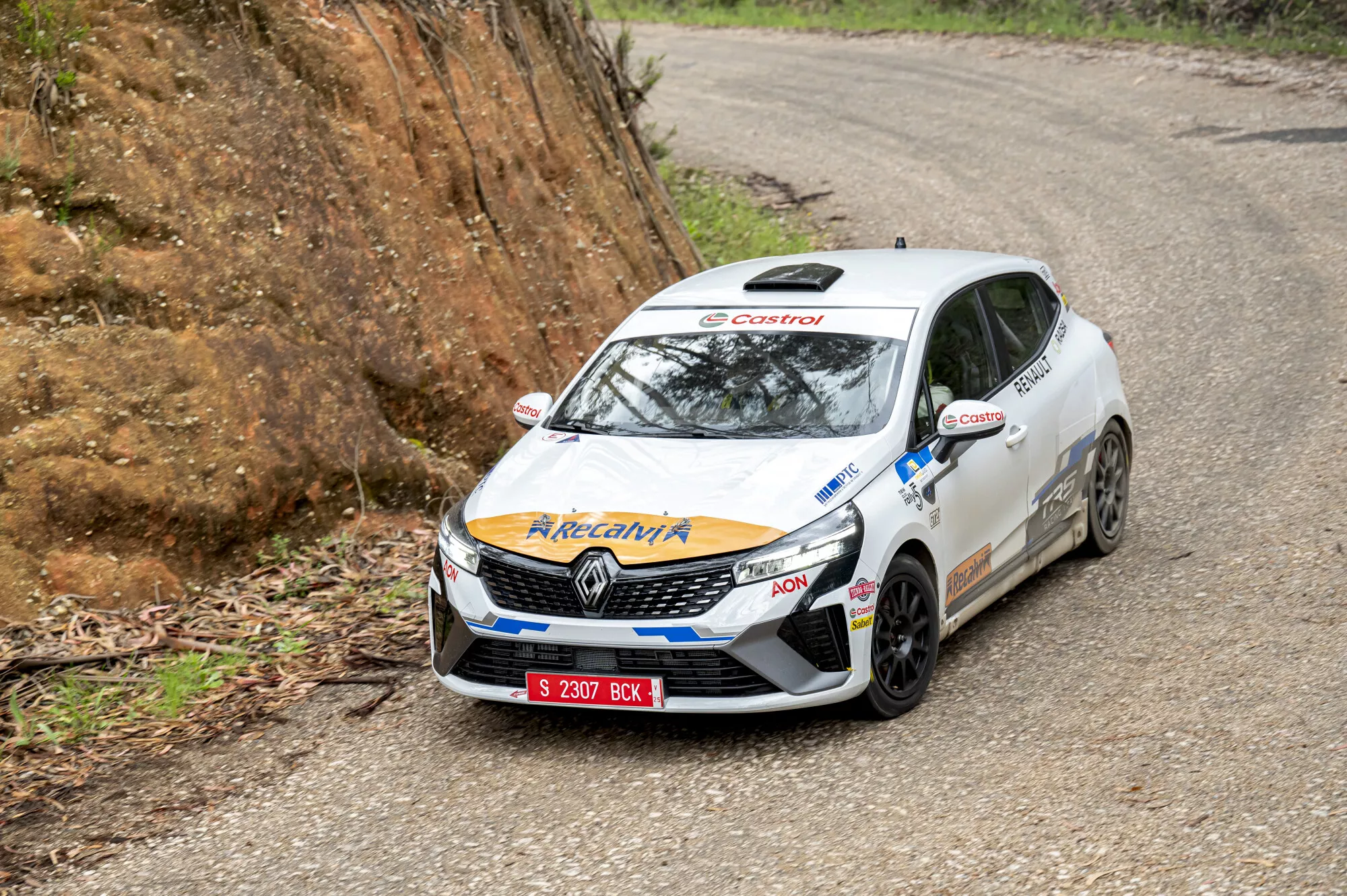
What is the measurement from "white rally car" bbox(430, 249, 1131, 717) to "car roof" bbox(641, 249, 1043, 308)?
19 mm

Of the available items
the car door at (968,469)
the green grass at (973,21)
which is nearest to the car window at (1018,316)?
the car door at (968,469)

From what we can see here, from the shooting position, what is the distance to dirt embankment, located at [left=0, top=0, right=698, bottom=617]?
7387 millimetres

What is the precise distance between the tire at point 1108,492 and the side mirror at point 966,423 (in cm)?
168

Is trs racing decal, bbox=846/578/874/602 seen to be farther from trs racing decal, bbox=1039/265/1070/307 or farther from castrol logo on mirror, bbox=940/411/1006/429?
trs racing decal, bbox=1039/265/1070/307

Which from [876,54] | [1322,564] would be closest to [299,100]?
[1322,564]

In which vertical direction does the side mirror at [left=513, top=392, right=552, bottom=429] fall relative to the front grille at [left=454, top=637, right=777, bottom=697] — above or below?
above

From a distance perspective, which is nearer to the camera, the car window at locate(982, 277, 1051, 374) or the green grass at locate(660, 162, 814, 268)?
the car window at locate(982, 277, 1051, 374)

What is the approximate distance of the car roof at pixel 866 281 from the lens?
6.96 meters

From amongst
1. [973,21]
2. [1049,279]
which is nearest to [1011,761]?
[1049,279]

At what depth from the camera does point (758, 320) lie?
6977 millimetres

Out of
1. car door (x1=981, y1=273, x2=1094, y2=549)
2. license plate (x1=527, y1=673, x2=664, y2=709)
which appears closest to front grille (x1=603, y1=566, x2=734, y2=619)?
license plate (x1=527, y1=673, x2=664, y2=709)

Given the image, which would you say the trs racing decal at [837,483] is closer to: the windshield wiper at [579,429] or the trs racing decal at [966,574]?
the trs racing decal at [966,574]

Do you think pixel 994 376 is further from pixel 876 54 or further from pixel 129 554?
pixel 876 54

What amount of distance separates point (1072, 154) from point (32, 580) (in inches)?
539
